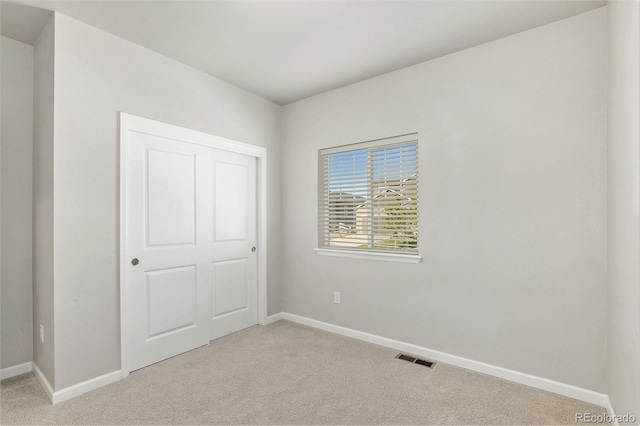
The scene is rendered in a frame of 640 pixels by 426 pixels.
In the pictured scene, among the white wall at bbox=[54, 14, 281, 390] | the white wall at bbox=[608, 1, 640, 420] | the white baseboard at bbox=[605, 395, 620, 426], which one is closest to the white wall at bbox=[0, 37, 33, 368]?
the white wall at bbox=[54, 14, 281, 390]

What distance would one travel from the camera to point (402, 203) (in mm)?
3100

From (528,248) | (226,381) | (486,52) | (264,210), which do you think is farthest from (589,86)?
(226,381)

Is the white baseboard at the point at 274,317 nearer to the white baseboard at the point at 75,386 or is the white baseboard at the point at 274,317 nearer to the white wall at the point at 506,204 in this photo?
the white wall at the point at 506,204

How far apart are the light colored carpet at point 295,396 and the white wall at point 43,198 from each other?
370mm

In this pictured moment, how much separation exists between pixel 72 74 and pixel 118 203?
3.16 ft

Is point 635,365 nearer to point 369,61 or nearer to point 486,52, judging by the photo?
point 486,52

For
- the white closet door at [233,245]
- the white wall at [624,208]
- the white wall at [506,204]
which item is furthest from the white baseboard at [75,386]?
the white wall at [624,208]

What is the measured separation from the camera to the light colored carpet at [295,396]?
2.00 metres

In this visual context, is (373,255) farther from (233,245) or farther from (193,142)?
(193,142)

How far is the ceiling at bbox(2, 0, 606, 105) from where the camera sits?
83.7 inches

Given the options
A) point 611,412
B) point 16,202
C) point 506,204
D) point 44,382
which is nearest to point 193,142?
point 16,202

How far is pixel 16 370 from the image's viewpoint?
2564mm

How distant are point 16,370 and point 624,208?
4349 millimetres

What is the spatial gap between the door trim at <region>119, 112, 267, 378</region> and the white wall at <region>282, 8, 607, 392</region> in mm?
1119
